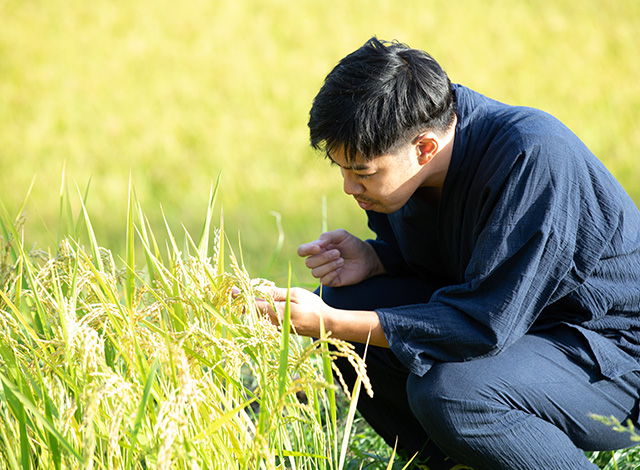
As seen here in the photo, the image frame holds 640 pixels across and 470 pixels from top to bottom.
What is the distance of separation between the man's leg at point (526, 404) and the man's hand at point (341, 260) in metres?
0.55

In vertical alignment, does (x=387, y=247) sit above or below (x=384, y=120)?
below

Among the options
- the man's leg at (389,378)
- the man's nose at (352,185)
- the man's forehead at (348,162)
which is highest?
the man's forehead at (348,162)

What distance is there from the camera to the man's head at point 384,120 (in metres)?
1.71

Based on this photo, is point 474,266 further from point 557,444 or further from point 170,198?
point 170,198

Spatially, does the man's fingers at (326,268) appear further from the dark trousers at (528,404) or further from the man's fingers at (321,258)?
the dark trousers at (528,404)

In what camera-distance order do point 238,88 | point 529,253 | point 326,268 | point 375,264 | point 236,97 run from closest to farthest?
point 529,253 → point 326,268 → point 375,264 → point 236,97 → point 238,88

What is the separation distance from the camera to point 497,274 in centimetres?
162

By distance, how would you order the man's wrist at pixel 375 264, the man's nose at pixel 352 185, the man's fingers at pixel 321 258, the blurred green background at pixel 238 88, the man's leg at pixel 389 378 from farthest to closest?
the blurred green background at pixel 238 88 < the man's wrist at pixel 375 264 < the man's fingers at pixel 321 258 < the man's leg at pixel 389 378 < the man's nose at pixel 352 185

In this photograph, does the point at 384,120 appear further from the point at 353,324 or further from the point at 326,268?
the point at 326,268

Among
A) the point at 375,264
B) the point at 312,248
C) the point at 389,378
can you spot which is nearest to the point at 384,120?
the point at 312,248

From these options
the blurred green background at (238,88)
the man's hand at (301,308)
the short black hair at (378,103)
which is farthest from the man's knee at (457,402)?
the blurred green background at (238,88)

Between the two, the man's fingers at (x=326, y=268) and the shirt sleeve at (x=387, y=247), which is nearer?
the man's fingers at (x=326, y=268)

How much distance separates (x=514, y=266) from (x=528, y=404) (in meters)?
0.34

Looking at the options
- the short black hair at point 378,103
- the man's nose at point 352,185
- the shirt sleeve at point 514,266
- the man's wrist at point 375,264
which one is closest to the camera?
the shirt sleeve at point 514,266
